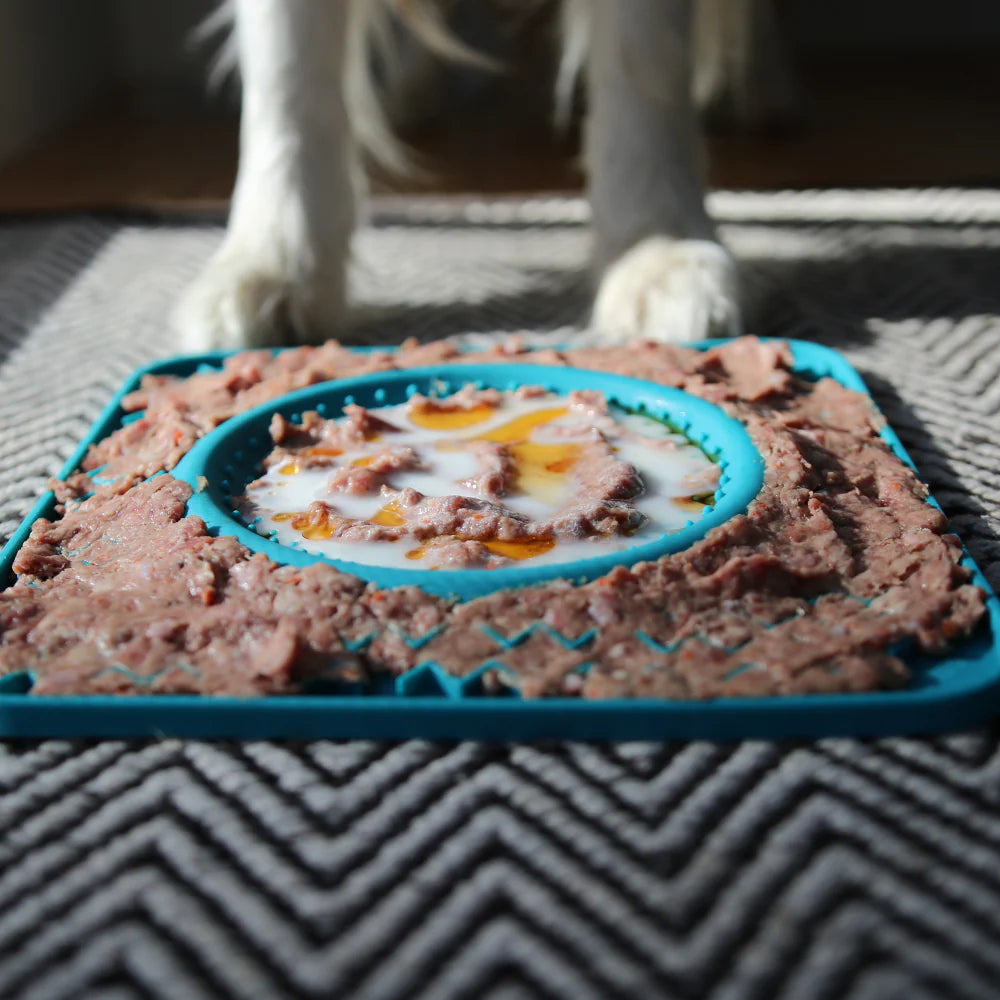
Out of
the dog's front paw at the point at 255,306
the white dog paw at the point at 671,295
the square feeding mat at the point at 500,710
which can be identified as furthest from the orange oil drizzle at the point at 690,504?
the dog's front paw at the point at 255,306

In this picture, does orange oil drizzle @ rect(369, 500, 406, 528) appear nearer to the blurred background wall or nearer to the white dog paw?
the white dog paw

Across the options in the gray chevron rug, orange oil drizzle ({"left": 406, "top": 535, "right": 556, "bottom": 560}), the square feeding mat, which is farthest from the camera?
orange oil drizzle ({"left": 406, "top": 535, "right": 556, "bottom": 560})

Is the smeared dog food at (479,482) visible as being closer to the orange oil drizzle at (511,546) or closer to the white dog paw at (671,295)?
the orange oil drizzle at (511,546)

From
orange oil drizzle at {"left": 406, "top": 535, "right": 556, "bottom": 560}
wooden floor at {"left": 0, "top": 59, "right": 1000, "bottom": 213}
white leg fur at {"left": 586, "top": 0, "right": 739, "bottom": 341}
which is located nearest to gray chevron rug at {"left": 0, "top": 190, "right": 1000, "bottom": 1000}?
orange oil drizzle at {"left": 406, "top": 535, "right": 556, "bottom": 560}

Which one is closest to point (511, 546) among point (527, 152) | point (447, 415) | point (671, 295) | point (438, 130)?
point (447, 415)

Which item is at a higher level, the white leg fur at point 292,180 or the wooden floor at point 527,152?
the white leg fur at point 292,180

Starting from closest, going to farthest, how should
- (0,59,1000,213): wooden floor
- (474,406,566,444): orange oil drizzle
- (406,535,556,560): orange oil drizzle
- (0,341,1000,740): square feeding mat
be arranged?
1. (0,341,1000,740): square feeding mat
2. (406,535,556,560): orange oil drizzle
3. (474,406,566,444): orange oil drizzle
4. (0,59,1000,213): wooden floor

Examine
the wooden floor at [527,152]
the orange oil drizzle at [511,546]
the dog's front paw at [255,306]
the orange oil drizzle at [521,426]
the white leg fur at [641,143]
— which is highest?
the white leg fur at [641,143]

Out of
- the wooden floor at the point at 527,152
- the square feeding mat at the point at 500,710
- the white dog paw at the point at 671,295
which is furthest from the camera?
the wooden floor at the point at 527,152
